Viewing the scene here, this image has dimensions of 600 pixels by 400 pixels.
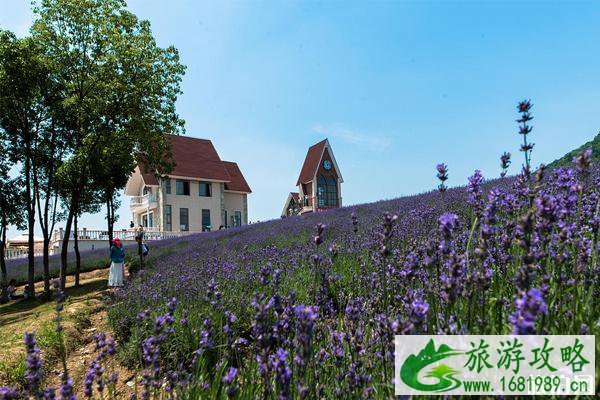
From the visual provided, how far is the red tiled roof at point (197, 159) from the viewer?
38.6 m

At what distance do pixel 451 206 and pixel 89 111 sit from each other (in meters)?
10.4

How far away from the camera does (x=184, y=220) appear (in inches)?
1511

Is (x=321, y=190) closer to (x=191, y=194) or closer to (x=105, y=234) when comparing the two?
(x=191, y=194)

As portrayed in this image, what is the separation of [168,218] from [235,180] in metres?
8.83

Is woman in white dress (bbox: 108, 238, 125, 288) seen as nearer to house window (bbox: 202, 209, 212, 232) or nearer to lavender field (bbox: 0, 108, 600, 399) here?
lavender field (bbox: 0, 108, 600, 399)

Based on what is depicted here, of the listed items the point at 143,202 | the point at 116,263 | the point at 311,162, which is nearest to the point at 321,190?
the point at 311,162

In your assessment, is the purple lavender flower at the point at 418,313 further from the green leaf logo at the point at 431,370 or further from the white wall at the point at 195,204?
the white wall at the point at 195,204

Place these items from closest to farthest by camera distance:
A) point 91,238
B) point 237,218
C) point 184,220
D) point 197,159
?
point 91,238
point 184,220
point 197,159
point 237,218

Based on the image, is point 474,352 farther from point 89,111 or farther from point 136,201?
point 136,201

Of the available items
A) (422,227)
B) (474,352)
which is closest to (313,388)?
(474,352)

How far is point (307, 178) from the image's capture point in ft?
144

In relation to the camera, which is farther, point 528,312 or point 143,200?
point 143,200

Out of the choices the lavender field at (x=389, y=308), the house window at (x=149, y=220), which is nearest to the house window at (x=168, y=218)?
the house window at (x=149, y=220)

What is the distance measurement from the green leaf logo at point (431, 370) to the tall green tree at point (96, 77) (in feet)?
40.4
